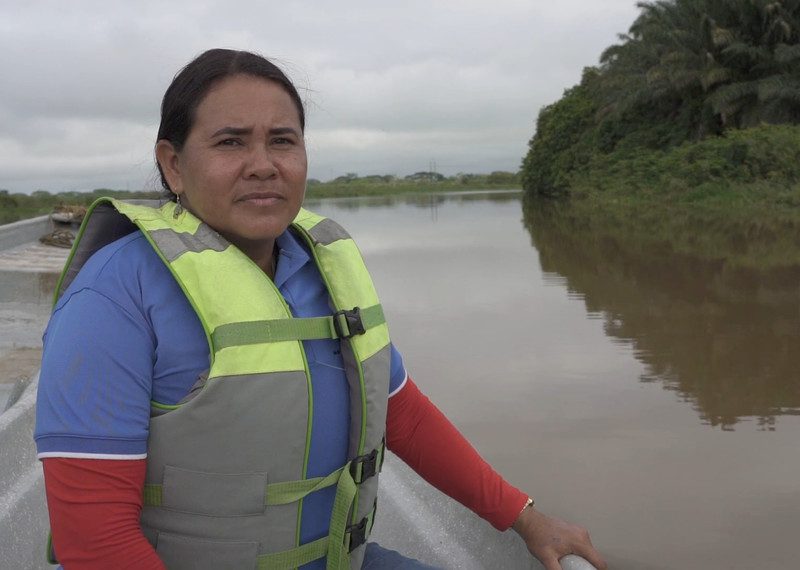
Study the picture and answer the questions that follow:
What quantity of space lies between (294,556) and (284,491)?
0.44 feet

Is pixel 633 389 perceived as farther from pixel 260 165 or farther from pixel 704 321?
pixel 260 165

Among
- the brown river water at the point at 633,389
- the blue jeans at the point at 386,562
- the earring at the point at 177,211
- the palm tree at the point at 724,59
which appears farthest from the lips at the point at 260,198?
the palm tree at the point at 724,59

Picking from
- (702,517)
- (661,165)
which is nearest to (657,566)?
(702,517)

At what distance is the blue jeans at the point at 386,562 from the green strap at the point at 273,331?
21.0 inches

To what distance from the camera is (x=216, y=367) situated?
1277 millimetres

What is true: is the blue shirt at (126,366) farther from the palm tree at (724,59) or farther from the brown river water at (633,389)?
the palm tree at (724,59)

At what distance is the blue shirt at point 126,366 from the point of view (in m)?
1.20

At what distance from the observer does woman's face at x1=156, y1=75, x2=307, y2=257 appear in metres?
1.40

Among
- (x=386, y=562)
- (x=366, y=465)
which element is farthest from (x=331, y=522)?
(x=386, y=562)

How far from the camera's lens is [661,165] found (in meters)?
22.7

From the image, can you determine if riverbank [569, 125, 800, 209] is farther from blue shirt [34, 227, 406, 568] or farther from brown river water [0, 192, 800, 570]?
blue shirt [34, 227, 406, 568]

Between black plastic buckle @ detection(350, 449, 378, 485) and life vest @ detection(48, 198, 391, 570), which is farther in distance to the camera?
black plastic buckle @ detection(350, 449, 378, 485)

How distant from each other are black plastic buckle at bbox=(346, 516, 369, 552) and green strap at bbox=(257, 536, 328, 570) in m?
0.06

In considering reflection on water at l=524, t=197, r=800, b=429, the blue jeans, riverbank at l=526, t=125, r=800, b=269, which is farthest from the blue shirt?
riverbank at l=526, t=125, r=800, b=269
